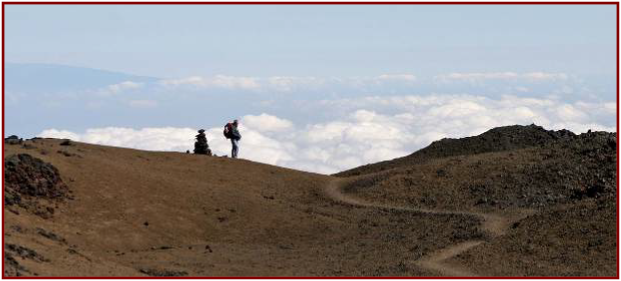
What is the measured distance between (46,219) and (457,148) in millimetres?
38570

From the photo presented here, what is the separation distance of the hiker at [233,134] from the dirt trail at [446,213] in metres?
7.16

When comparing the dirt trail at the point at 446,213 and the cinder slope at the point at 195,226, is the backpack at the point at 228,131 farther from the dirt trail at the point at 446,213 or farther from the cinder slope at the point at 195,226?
the dirt trail at the point at 446,213

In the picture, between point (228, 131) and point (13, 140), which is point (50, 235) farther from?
point (228, 131)

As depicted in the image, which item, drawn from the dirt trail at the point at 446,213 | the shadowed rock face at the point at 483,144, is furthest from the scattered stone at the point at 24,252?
the shadowed rock face at the point at 483,144

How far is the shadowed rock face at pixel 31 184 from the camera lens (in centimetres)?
4062

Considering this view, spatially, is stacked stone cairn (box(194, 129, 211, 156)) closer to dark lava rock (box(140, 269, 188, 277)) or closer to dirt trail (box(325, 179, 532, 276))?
dirt trail (box(325, 179, 532, 276))

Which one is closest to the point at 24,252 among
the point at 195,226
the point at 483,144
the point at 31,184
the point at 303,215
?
the point at 31,184

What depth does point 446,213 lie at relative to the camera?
50406mm

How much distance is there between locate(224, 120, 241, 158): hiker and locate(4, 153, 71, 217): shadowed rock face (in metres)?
17.5

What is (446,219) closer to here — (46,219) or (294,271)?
(294,271)

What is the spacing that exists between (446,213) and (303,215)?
8261 mm

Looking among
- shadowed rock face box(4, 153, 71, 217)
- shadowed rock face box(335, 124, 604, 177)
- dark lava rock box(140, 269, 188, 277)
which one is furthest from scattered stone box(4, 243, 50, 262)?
shadowed rock face box(335, 124, 604, 177)

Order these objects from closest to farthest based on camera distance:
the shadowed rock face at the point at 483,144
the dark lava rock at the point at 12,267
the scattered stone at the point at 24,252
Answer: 1. the dark lava rock at the point at 12,267
2. the scattered stone at the point at 24,252
3. the shadowed rock face at the point at 483,144

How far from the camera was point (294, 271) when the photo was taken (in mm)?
36562
